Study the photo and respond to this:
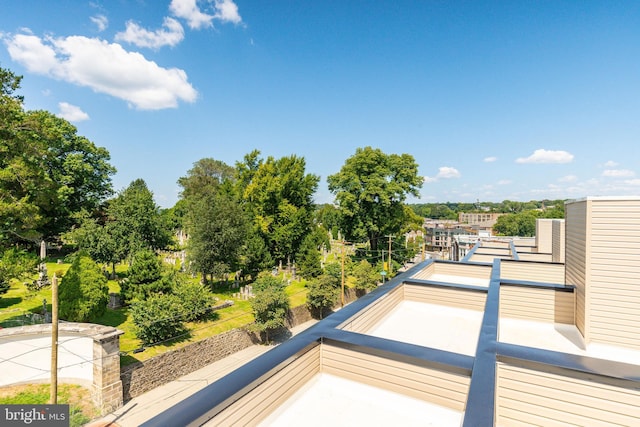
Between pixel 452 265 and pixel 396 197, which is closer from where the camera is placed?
pixel 452 265

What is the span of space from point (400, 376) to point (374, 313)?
7.95 ft

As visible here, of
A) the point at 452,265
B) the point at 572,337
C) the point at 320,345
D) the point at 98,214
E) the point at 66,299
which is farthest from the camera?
the point at 98,214

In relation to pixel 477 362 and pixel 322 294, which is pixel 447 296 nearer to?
pixel 477 362

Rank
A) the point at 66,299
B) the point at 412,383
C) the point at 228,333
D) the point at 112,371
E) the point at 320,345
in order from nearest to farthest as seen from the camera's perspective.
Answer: the point at 412,383, the point at 320,345, the point at 112,371, the point at 66,299, the point at 228,333

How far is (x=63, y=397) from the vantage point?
9.41 meters

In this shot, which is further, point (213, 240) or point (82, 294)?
point (213, 240)

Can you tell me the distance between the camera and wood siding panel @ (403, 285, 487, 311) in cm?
740

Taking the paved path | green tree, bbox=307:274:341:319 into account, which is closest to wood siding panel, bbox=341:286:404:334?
the paved path

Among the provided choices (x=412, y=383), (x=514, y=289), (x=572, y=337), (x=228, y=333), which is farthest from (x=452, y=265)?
(x=228, y=333)

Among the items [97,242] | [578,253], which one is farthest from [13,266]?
[578,253]

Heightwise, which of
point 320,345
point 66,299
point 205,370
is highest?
point 320,345

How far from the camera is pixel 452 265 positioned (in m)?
11.3

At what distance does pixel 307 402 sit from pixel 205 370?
35.9 feet

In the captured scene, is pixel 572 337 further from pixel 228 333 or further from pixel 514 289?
pixel 228 333
